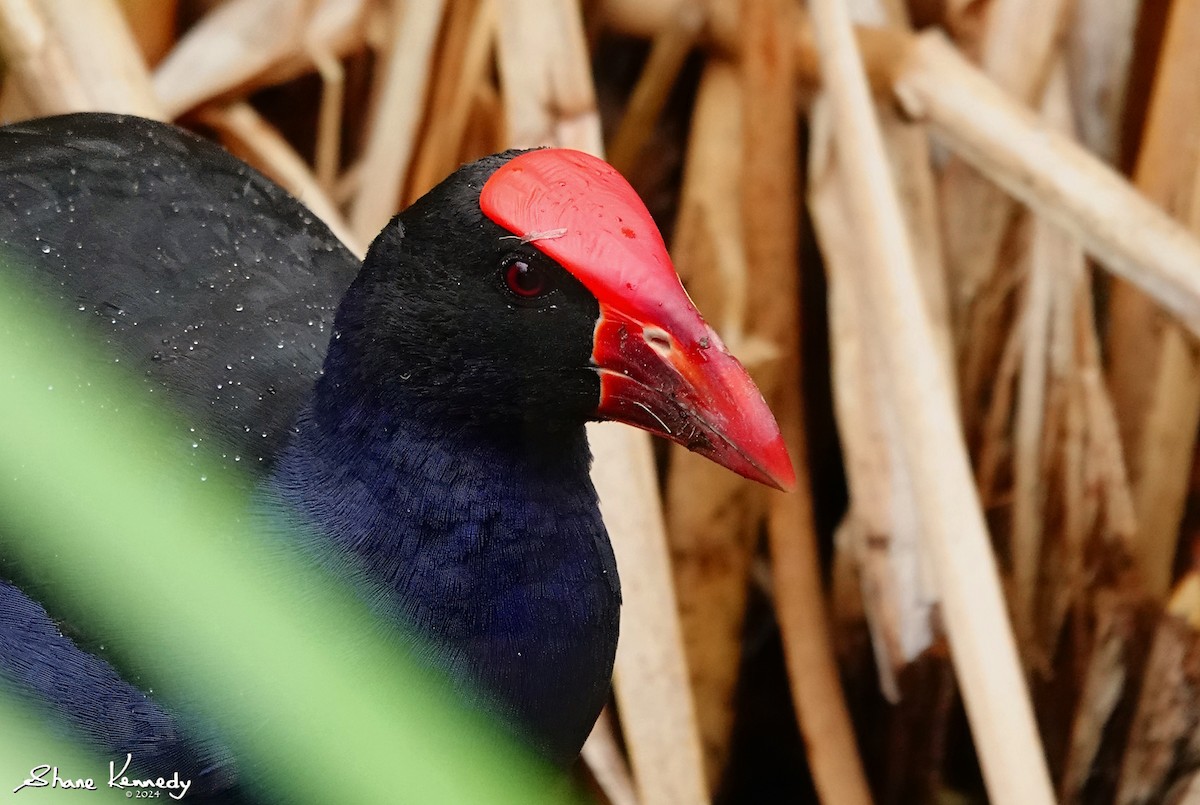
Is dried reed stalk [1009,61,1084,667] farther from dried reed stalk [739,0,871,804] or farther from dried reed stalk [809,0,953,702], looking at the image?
dried reed stalk [739,0,871,804]

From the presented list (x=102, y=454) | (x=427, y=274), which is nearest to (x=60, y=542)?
(x=102, y=454)

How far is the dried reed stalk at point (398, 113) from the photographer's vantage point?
1.44 metres

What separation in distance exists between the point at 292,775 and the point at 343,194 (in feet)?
2.53

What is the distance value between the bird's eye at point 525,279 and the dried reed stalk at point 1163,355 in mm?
783

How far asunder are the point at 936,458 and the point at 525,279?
47 cm

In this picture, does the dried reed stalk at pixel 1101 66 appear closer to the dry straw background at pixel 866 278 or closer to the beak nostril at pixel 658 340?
the dry straw background at pixel 866 278

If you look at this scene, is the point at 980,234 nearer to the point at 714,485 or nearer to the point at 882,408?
the point at 882,408

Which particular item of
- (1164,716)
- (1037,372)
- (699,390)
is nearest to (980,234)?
(1037,372)

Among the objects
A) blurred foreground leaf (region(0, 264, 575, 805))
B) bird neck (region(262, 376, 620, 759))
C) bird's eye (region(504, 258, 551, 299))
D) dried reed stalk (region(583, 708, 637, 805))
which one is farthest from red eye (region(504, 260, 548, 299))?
dried reed stalk (region(583, 708, 637, 805))

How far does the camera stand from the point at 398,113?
1.46 m

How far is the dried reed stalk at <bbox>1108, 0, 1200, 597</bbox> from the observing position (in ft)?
4.56

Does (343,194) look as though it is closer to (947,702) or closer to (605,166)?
(605,166)

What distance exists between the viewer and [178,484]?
969mm

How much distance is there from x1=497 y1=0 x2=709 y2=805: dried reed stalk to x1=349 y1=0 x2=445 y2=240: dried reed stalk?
13 centimetres
